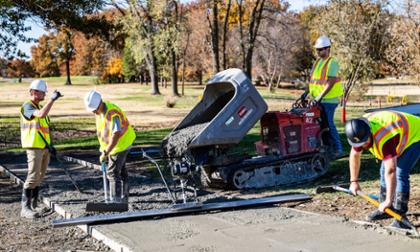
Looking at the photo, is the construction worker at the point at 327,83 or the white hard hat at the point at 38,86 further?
the construction worker at the point at 327,83

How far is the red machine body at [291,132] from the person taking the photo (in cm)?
920

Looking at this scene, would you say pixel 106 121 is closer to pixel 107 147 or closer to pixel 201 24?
pixel 107 147

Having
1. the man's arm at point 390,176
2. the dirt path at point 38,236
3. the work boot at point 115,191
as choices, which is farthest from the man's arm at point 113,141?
the man's arm at point 390,176

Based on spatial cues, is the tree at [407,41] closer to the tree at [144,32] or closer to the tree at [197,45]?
the tree at [144,32]

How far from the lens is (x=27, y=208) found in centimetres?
A: 773

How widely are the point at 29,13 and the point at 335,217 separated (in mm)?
10095

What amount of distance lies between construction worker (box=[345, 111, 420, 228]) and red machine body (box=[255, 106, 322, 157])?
133 inches

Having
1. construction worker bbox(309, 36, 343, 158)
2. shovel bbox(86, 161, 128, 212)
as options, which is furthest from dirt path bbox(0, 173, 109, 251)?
construction worker bbox(309, 36, 343, 158)

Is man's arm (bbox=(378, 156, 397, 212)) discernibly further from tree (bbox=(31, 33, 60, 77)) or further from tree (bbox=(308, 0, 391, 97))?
tree (bbox=(31, 33, 60, 77))

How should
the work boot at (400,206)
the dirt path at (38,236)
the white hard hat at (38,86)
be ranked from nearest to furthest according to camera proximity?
the work boot at (400,206) → the dirt path at (38,236) → the white hard hat at (38,86)

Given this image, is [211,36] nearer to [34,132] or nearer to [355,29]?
[355,29]

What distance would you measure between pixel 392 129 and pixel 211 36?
33.8 meters

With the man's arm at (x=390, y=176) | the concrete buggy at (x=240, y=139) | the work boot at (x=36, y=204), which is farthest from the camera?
the concrete buggy at (x=240, y=139)

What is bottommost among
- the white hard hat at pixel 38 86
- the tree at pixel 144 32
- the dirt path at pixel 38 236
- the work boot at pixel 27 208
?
the dirt path at pixel 38 236
